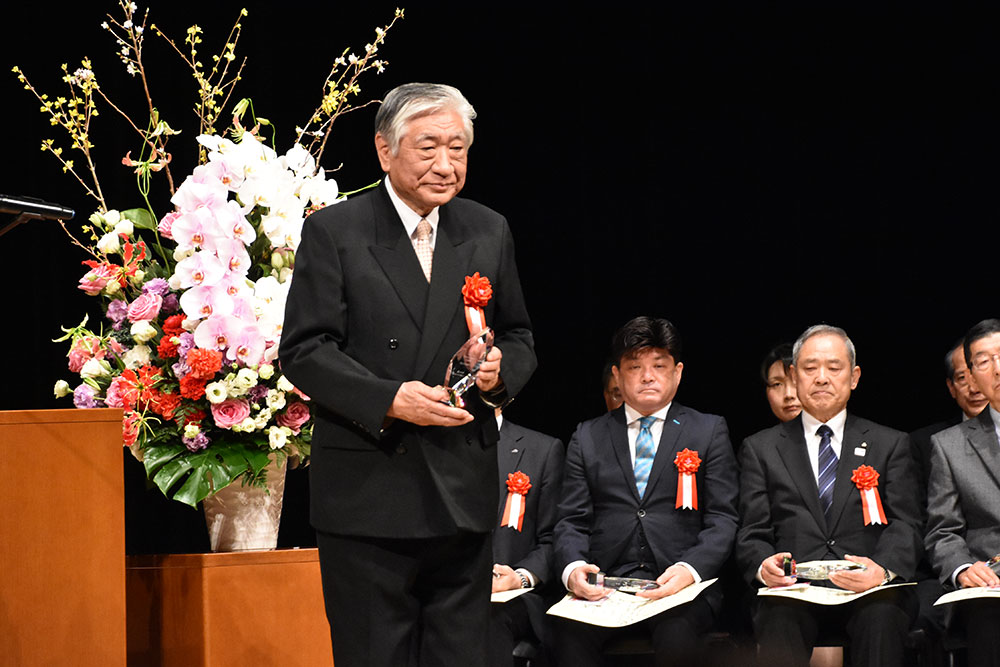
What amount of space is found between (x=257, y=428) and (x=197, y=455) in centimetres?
15

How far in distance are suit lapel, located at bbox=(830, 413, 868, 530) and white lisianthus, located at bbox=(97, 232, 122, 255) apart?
2330 mm

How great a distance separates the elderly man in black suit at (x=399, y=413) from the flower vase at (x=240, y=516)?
2.70 feet

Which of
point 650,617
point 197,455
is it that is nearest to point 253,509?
point 197,455

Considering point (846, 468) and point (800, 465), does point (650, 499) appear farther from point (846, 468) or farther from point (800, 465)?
point (846, 468)

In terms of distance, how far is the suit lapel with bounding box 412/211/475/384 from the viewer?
1.92 metres

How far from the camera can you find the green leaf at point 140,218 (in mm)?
2822

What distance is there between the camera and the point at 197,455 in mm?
2660

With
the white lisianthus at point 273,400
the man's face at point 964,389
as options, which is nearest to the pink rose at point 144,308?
the white lisianthus at point 273,400

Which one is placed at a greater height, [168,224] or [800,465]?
[168,224]

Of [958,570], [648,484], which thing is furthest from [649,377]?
[958,570]

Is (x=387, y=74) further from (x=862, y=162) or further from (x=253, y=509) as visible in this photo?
(x=253, y=509)

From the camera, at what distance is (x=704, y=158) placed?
4754 mm

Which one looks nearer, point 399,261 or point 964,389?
point 399,261

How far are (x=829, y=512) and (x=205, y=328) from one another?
211cm
